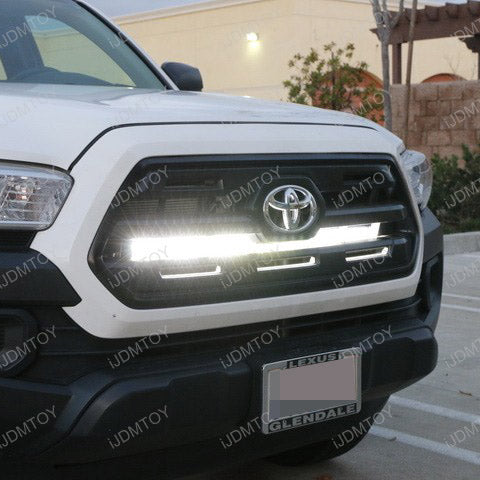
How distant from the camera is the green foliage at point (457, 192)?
11422 mm

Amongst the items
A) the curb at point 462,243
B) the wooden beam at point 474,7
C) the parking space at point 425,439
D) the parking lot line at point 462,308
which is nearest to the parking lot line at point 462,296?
the parking lot line at point 462,308

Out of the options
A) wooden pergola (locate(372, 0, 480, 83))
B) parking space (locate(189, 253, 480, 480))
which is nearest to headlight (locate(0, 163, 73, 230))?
parking space (locate(189, 253, 480, 480))

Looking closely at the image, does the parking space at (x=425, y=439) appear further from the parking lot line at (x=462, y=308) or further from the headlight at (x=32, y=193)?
the headlight at (x=32, y=193)

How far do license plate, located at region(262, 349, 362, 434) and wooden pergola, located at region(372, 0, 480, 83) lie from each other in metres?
13.6

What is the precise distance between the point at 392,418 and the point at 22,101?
8.14 ft

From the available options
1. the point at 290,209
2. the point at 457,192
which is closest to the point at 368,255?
the point at 290,209

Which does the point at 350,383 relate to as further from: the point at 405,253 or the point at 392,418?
the point at 392,418

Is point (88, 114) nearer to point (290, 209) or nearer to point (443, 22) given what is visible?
point (290, 209)

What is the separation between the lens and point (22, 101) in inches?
113

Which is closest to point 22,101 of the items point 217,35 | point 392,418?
point 392,418

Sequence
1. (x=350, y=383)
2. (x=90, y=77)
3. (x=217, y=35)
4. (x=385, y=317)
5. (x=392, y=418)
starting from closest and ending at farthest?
(x=350, y=383)
(x=385, y=317)
(x=90, y=77)
(x=392, y=418)
(x=217, y=35)

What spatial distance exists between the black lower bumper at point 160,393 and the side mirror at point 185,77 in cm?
169

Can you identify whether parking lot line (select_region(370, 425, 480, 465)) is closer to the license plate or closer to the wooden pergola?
the license plate

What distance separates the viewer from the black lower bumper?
2557 mm
